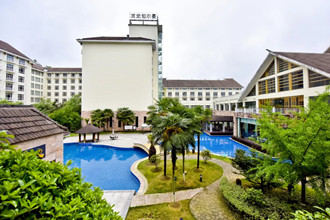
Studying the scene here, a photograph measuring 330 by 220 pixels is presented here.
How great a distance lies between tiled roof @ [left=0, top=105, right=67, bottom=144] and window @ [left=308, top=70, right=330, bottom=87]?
77.7 ft

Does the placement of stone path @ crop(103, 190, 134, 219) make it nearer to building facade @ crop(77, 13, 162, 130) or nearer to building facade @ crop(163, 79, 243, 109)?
building facade @ crop(77, 13, 162, 130)

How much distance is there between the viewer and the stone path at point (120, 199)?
24.2ft

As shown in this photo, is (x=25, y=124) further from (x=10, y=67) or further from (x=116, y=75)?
(x=10, y=67)

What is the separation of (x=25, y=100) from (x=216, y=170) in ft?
170

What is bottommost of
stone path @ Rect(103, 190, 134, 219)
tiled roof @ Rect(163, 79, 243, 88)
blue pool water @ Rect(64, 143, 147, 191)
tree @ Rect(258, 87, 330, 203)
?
blue pool water @ Rect(64, 143, 147, 191)

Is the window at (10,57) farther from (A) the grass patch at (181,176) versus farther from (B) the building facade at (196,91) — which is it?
(A) the grass patch at (181,176)

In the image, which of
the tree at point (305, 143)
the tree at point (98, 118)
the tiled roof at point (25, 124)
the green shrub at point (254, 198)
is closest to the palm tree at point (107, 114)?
the tree at point (98, 118)

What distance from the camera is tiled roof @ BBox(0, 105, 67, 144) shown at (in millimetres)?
5238

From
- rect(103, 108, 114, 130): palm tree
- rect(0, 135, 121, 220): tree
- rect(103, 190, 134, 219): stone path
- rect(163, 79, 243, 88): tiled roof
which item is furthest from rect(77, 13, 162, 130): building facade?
rect(0, 135, 121, 220): tree

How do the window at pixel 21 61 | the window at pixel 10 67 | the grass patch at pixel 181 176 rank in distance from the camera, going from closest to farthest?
the grass patch at pixel 181 176 < the window at pixel 10 67 < the window at pixel 21 61

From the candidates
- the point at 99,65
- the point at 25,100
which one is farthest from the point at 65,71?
the point at 99,65

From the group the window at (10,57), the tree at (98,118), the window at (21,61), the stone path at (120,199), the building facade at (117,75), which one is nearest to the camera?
the stone path at (120,199)

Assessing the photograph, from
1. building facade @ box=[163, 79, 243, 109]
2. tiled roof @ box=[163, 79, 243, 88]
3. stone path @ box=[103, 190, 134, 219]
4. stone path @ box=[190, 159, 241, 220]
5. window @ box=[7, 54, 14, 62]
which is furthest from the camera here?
tiled roof @ box=[163, 79, 243, 88]

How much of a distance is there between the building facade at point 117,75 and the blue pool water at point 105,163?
12.5 m
